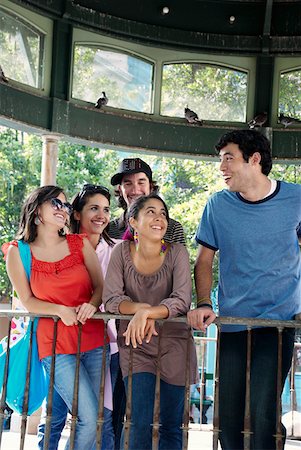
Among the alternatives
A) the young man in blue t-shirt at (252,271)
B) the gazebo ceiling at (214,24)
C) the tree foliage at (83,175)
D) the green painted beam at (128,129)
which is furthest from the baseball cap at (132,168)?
the tree foliage at (83,175)

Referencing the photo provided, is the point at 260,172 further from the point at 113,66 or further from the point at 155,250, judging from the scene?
the point at 113,66

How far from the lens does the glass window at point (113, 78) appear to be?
893 cm

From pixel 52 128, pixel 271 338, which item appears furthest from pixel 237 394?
pixel 52 128

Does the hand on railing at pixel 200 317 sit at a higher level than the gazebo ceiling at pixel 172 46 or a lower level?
lower

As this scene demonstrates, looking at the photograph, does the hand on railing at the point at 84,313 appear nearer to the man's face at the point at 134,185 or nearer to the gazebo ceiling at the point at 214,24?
the man's face at the point at 134,185

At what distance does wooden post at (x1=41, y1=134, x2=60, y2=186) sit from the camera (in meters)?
8.52

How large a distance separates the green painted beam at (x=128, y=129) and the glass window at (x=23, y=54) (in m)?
0.42

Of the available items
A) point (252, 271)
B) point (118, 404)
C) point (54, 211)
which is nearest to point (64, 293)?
point (54, 211)

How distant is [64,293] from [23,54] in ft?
16.2

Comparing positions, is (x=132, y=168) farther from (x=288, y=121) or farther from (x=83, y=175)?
(x=83, y=175)

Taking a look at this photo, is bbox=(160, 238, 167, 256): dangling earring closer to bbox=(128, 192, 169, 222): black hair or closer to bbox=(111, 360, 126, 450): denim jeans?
bbox=(128, 192, 169, 222): black hair

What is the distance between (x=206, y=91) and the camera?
9.84 metres

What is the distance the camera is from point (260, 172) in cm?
409

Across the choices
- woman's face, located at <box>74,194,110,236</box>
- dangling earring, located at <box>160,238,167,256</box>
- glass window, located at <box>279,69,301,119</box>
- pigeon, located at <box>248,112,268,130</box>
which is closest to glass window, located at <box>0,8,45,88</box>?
pigeon, located at <box>248,112,268,130</box>
